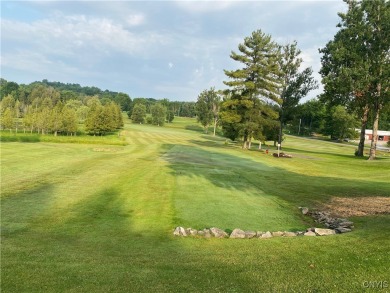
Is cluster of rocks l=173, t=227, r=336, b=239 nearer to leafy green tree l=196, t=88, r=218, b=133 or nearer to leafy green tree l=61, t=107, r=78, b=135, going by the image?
leafy green tree l=61, t=107, r=78, b=135

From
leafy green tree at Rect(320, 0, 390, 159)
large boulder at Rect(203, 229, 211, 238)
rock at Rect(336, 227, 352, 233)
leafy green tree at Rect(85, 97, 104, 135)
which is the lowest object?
large boulder at Rect(203, 229, 211, 238)

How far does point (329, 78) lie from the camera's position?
157ft

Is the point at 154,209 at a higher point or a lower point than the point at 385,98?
lower

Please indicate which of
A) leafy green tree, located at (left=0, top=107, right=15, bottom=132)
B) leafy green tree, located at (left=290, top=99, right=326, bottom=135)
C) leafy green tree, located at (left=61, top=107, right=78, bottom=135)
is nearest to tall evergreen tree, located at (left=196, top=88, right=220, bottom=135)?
leafy green tree, located at (left=290, top=99, right=326, bottom=135)

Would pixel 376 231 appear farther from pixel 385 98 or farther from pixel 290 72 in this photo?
pixel 290 72

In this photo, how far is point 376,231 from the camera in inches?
482

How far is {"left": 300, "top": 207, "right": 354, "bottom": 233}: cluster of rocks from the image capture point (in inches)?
547

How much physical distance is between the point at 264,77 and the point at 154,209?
43501 millimetres

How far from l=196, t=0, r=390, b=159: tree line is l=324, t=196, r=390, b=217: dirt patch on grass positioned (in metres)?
28.0

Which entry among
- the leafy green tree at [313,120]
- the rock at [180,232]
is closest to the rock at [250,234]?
the rock at [180,232]

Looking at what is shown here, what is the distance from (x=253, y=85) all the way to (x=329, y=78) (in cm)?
1210

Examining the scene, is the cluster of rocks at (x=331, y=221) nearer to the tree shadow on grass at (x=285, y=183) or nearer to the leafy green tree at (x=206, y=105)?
the tree shadow on grass at (x=285, y=183)

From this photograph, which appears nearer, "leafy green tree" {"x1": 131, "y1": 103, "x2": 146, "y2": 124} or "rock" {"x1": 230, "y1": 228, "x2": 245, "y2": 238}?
"rock" {"x1": 230, "y1": 228, "x2": 245, "y2": 238}

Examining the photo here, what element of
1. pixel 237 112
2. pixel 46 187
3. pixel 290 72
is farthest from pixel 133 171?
pixel 290 72
